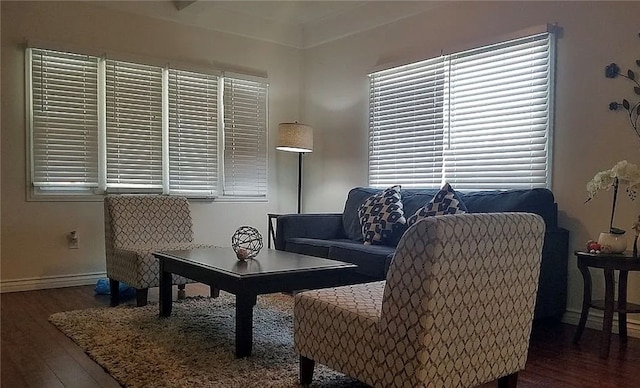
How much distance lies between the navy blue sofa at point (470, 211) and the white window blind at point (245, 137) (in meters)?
1.25

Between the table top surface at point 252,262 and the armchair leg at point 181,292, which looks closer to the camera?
the table top surface at point 252,262

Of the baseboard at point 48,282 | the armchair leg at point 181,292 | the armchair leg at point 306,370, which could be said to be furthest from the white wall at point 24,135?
the armchair leg at point 306,370

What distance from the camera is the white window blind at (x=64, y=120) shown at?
4.28m

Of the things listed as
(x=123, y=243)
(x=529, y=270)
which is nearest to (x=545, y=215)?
(x=529, y=270)

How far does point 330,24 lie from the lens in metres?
5.46

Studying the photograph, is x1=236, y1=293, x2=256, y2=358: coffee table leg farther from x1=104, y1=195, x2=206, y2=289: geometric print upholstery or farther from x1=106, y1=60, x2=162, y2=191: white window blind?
x1=106, y1=60, x2=162, y2=191: white window blind

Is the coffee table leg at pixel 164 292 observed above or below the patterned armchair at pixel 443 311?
below

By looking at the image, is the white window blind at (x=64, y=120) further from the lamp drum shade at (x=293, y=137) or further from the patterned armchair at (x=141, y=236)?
the lamp drum shade at (x=293, y=137)

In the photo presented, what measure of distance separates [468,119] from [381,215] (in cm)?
103

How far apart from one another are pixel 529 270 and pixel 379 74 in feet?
10.6

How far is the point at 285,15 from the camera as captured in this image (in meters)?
5.44

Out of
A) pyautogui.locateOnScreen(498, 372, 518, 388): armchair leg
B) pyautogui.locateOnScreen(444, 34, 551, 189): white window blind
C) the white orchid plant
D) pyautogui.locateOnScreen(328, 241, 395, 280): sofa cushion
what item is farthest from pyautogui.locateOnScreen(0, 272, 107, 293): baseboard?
the white orchid plant

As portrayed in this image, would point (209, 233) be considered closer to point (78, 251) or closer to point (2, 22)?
point (78, 251)

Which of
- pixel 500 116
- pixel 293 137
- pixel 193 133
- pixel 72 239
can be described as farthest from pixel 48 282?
pixel 500 116
